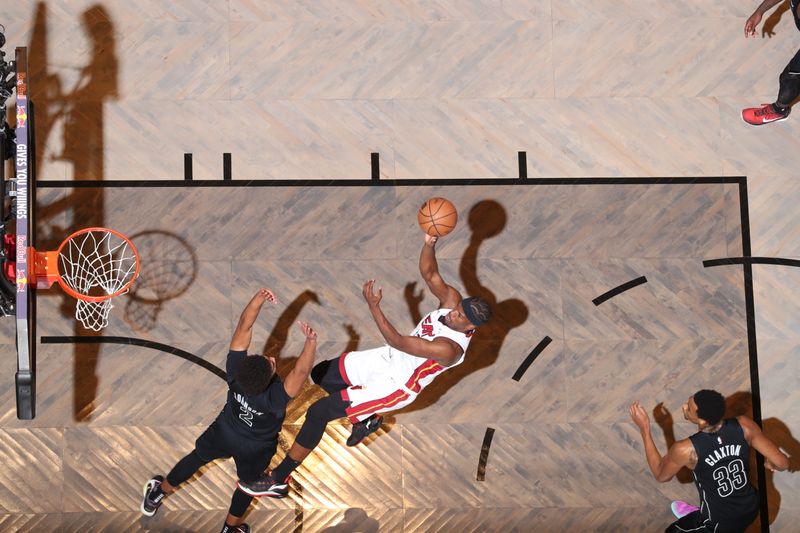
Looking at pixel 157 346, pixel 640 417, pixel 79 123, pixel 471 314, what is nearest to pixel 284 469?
pixel 157 346

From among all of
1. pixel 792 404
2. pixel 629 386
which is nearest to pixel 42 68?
pixel 629 386

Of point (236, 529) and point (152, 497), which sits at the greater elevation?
point (152, 497)

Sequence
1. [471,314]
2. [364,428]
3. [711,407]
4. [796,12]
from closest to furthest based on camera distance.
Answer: [711,407] < [471,314] < [364,428] < [796,12]

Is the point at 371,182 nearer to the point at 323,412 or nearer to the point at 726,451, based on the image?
the point at 323,412

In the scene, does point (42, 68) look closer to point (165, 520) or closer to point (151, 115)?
point (151, 115)

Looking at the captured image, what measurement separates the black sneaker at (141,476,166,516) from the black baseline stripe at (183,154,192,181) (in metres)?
2.75

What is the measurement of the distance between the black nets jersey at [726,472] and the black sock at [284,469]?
10.6 ft

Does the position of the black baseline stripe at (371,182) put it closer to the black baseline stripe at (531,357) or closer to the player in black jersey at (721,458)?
the black baseline stripe at (531,357)

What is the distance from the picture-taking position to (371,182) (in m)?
7.54

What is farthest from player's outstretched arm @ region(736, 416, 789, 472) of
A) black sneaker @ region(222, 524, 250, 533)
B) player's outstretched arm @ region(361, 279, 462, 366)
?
black sneaker @ region(222, 524, 250, 533)

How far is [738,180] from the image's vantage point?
770 centimetres

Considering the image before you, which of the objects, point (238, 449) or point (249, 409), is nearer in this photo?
point (249, 409)

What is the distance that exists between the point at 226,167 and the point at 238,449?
106 inches

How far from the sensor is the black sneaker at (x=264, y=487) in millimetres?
6586
